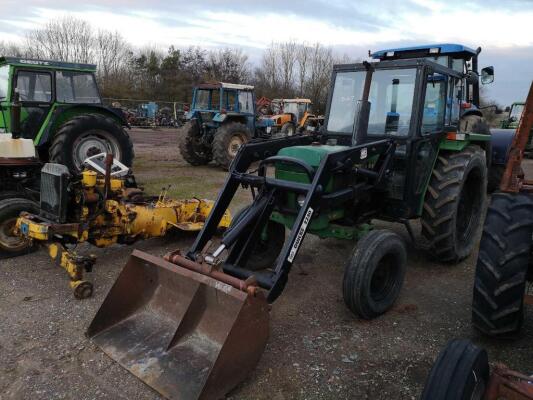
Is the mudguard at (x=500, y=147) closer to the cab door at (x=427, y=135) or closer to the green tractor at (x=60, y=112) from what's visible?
the cab door at (x=427, y=135)

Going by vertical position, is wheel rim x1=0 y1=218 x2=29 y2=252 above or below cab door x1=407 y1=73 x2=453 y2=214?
below

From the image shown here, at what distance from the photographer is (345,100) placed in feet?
16.3

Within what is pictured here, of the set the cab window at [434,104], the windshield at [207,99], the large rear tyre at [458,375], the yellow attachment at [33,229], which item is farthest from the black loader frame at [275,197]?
the windshield at [207,99]

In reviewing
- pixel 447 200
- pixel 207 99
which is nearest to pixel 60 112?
pixel 207 99

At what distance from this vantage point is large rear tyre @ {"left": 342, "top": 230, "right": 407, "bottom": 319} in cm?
347

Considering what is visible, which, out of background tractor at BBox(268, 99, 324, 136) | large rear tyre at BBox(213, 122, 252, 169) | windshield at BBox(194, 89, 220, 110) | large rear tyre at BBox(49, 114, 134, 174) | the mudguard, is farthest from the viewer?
background tractor at BBox(268, 99, 324, 136)

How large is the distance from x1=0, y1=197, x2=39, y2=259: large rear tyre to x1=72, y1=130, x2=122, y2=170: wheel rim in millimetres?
2832

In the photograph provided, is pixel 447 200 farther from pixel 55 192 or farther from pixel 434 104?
pixel 55 192

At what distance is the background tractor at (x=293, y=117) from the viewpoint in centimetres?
1742

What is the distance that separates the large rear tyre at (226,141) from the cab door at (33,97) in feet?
13.6

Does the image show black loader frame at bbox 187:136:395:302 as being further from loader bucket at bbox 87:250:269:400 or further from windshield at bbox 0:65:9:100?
windshield at bbox 0:65:9:100

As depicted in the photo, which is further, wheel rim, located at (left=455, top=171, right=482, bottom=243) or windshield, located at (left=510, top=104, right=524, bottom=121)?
windshield, located at (left=510, top=104, right=524, bottom=121)

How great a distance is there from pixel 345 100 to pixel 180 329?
314 centimetres

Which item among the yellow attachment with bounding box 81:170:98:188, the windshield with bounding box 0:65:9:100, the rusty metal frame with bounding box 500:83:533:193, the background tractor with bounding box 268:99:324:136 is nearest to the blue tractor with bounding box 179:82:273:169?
the background tractor with bounding box 268:99:324:136
